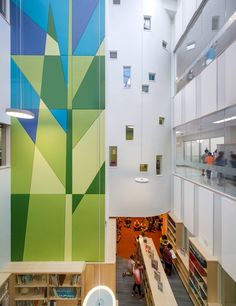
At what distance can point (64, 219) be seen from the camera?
557 centimetres

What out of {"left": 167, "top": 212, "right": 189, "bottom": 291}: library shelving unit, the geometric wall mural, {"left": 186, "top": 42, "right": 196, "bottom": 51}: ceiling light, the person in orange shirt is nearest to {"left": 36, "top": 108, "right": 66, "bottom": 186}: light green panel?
the geometric wall mural

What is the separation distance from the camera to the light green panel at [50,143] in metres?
5.55

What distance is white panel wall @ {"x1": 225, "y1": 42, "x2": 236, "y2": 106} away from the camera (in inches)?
188

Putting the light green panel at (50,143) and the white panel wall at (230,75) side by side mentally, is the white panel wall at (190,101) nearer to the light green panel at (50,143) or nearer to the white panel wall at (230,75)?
the white panel wall at (230,75)

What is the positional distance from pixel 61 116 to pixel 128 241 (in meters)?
8.03

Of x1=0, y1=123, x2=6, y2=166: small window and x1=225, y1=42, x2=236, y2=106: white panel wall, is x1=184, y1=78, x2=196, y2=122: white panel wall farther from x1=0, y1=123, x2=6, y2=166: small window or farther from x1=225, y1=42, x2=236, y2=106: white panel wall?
x1=0, y1=123, x2=6, y2=166: small window

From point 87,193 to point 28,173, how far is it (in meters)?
1.48

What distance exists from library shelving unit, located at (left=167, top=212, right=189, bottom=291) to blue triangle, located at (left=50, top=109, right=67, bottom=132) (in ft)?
18.6

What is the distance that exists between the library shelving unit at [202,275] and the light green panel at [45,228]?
352 centimetres

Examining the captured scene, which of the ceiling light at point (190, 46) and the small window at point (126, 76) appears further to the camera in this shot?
the small window at point (126, 76)

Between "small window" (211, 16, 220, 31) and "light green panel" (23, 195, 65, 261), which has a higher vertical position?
"small window" (211, 16, 220, 31)

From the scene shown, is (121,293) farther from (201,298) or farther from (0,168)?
(0,168)

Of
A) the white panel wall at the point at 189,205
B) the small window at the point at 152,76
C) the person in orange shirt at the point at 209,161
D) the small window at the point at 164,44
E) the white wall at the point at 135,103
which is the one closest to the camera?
the person in orange shirt at the point at 209,161

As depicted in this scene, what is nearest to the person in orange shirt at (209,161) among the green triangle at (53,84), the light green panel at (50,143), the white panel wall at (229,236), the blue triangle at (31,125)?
the white panel wall at (229,236)
